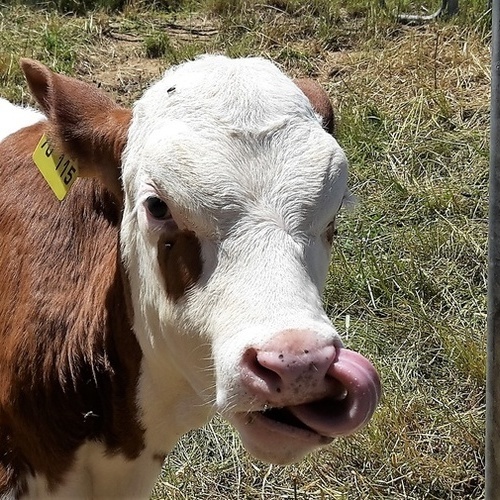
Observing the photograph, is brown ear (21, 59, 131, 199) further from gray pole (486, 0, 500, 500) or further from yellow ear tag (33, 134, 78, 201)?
gray pole (486, 0, 500, 500)

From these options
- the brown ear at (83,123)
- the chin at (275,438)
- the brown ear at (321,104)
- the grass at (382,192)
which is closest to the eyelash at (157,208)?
the brown ear at (83,123)

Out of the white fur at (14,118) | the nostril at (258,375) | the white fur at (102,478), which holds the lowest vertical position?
the white fur at (102,478)

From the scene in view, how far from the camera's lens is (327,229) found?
8.11 ft

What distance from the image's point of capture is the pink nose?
2020 mm

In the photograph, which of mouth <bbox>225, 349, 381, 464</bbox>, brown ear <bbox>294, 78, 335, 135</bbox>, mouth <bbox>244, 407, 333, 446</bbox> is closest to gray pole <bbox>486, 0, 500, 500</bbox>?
brown ear <bbox>294, 78, 335, 135</bbox>

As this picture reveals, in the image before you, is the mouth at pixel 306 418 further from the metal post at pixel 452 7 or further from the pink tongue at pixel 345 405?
the metal post at pixel 452 7

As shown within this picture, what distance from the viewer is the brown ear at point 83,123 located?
2670 mm

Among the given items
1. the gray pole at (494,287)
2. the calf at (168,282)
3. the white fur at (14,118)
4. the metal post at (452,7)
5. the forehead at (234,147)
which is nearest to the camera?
the calf at (168,282)

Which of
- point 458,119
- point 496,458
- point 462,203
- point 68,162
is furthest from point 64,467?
point 458,119

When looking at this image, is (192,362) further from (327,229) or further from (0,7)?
(0,7)

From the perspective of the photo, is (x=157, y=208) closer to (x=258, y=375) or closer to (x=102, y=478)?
(x=258, y=375)

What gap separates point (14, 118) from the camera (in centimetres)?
352

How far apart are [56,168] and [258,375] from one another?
1049mm

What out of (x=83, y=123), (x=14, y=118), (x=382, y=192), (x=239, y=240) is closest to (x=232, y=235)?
(x=239, y=240)
